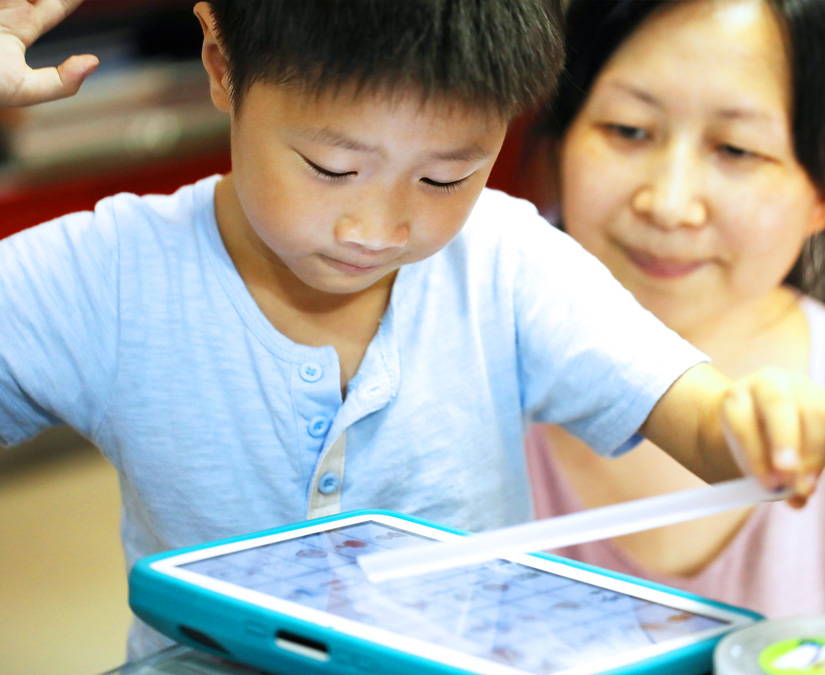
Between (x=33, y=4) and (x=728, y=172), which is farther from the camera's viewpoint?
(x=728, y=172)

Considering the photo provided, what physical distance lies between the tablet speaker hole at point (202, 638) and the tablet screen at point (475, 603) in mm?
24

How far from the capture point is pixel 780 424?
0.52 m

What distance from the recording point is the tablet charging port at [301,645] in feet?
1.52

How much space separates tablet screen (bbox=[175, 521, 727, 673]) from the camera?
461 mm

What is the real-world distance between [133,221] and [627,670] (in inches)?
16.7

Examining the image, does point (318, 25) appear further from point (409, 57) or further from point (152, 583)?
point (152, 583)

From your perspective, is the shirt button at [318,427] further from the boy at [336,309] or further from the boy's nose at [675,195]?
the boy's nose at [675,195]

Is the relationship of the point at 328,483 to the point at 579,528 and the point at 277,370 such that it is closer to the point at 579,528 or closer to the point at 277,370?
the point at 277,370

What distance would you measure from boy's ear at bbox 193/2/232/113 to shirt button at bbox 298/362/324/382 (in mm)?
153

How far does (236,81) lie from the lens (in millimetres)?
628

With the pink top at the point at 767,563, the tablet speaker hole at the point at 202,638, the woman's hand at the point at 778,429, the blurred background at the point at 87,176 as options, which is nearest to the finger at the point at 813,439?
the woman's hand at the point at 778,429

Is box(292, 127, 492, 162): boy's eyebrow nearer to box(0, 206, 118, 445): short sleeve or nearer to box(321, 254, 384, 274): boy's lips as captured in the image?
box(321, 254, 384, 274): boy's lips

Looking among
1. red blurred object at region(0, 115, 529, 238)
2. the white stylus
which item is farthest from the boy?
red blurred object at region(0, 115, 529, 238)

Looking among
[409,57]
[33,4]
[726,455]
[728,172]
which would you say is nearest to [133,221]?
[33,4]
